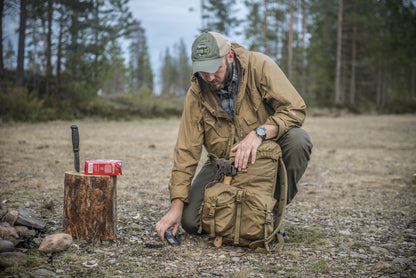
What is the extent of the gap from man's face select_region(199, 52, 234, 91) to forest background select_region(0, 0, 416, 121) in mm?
3236

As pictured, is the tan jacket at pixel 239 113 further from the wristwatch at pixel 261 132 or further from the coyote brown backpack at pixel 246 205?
the coyote brown backpack at pixel 246 205

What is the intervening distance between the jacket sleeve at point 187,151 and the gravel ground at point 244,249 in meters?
0.49

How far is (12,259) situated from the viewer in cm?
218

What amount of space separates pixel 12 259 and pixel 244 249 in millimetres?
1673

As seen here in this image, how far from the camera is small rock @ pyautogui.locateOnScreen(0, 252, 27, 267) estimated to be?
2.14 m

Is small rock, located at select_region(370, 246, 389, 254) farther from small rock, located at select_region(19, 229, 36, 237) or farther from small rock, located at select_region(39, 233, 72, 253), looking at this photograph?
small rock, located at select_region(19, 229, 36, 237)

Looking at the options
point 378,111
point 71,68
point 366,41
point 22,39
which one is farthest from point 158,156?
point 366,41

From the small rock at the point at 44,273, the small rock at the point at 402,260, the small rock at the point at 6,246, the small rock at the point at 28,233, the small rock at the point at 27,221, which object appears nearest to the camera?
the small rock at the point at 44,273

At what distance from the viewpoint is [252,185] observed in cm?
280

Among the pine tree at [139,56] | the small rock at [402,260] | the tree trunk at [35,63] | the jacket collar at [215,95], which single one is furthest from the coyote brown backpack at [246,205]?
the pine tree at [139,56]

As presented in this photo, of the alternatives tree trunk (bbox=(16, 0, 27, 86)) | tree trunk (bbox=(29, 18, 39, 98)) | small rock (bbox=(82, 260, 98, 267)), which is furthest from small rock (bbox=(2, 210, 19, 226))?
tree trunk (bbox=(29, 18, 39, 98))

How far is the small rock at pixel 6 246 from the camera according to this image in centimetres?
225

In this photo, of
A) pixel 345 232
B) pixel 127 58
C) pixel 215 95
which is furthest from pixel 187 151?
pixel 127 58

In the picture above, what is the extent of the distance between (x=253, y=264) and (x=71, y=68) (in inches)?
646
